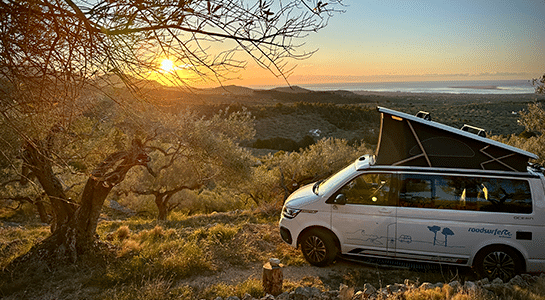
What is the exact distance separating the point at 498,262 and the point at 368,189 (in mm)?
2355

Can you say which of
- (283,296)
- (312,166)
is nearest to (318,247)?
(283,296)

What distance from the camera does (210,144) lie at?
470 inches

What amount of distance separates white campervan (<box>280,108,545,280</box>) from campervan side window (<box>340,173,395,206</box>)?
17mm

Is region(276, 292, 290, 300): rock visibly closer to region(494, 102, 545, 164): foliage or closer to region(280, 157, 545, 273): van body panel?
region(280, 157, 545, 273): van body panel

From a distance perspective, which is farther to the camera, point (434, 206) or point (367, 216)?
point (367, 216)

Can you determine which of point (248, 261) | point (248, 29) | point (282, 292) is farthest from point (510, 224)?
point (248, 29)

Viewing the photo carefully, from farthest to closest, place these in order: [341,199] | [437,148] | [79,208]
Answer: [79,208] < [341,199] < [437,148]

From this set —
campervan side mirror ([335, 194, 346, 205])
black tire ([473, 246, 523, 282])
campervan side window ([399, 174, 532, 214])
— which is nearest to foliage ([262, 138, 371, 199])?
campervan side mirror ([335, 194, 346, 205])

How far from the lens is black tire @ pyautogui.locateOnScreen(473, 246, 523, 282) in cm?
580

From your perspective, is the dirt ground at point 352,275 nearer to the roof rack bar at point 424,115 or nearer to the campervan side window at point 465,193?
the campervan side window at point 465,193

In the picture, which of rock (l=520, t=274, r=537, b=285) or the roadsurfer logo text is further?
the roadsurfer logo text

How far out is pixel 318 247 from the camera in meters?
6.65

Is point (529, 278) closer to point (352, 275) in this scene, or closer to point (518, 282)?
point (518, 282)

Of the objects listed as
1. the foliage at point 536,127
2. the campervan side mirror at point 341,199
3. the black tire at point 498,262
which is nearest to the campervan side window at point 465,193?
the black tire at point 498,262
